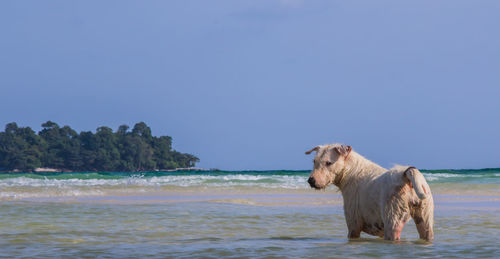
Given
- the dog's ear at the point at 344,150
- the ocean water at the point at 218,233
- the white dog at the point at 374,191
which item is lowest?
the ocean water at the point at 218,233

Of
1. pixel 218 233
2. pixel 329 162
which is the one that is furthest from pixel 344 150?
pixel 218 233

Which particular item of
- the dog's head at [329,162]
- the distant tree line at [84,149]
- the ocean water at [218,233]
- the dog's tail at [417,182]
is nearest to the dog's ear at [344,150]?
the dog's head at [329,162]

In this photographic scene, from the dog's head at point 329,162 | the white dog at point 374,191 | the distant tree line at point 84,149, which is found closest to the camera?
the white dog at point 374,191

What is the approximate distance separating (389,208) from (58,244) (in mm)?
4005

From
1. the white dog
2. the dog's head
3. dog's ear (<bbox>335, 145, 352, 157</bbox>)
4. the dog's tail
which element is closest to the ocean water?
the white dog

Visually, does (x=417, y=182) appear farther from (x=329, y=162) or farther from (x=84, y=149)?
(x=84, y=149)

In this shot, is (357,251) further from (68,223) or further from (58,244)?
(68,223)

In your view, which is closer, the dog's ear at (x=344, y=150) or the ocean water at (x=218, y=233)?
the ocean water at (x=218, y=233)

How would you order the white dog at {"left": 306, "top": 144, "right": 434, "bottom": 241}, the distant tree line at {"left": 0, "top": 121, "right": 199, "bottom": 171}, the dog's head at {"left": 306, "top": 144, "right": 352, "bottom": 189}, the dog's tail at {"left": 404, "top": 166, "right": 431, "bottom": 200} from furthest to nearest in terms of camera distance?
the distant tree line at {"left": 0, "top": 121, "right": 199, "bottom": 171} < the dog's head at {"left": 306, "top": 144, "right": 352, "bottom": 189} < the white dog at {"left": 306, "top": 144, "right": 434, "bottom": 241} < the dog's tail at {"left": 404, "top": 166, "right": 431, "bottom": 200}

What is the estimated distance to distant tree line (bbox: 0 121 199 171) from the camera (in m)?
156

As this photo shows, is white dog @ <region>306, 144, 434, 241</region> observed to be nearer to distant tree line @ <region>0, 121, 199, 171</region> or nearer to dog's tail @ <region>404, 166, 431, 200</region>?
dog's tail @ <region>404, 166, 431, 200</region>

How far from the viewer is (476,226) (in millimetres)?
10227

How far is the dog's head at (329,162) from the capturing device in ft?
24.9

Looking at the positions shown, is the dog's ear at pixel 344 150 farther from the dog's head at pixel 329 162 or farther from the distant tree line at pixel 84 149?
the distant tree line at pixel 84 149
